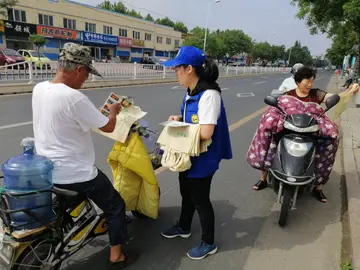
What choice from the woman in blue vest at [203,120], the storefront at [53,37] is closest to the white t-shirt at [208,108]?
the woman in blue vest at [203,120]

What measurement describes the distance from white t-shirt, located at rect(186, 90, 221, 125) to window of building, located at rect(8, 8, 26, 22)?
4045 cm

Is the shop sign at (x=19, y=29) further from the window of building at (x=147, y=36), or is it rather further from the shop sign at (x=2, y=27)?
the window of building at (x=147, y=36)

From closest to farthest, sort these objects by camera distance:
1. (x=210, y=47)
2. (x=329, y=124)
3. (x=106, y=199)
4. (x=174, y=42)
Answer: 1. (x=106, y=199)
2. (x=329, y=124)
3. (x=210, y=47)
4. (x=174, y=42)

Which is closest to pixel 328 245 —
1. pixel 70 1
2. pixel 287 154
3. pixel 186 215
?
pixel 287 154

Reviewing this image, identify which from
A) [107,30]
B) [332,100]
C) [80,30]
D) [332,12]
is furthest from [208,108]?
[107,30]

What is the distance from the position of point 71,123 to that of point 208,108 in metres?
0.93

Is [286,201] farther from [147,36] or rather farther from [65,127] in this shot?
[147,36]

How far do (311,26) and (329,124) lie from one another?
15.4 m

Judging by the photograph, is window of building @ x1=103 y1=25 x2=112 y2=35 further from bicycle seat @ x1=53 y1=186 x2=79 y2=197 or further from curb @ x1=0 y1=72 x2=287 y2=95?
bicycle seat @ x1=53 y1=186 x2=79 y2=197

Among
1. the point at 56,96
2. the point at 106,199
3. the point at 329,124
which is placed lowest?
the point at 106,199

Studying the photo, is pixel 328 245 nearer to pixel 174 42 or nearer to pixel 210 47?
pixel 210 47

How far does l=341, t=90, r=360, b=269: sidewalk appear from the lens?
2764 millimetres

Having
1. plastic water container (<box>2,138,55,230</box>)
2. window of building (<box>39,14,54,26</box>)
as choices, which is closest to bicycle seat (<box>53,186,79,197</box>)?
plastic water container (<box>2,138,55,230</box>)

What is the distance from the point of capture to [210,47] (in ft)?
196
